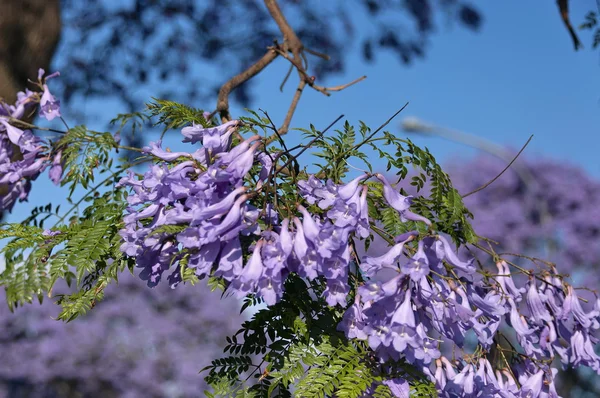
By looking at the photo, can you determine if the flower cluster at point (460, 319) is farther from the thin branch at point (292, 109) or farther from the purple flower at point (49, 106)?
the purple flower at point (49, 106)

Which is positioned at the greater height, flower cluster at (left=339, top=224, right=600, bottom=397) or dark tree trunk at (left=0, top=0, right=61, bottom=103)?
dark tree trunk at (left=0, top=0, right=61, bottom=103)

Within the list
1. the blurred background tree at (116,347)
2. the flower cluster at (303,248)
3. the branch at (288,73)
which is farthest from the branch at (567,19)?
the blurred background tree at (116,347)

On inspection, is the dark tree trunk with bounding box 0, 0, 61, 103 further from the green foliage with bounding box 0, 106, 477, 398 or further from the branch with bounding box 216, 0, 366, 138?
the green foliage with bounding box 0, 106, 477, 398

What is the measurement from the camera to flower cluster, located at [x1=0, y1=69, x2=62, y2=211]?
2977 millimetres

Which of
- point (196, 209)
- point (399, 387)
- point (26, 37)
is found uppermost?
point (26, 37)

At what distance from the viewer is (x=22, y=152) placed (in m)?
3.09

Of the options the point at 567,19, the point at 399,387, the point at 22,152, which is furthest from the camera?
the point at 567,19

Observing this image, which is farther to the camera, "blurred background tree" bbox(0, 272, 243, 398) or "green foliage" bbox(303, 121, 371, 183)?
"blurred background tree" bbox(0, 272, 243, 398)

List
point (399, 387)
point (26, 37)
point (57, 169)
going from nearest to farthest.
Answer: point (399, 387), point (57, 169), point (26, 37)

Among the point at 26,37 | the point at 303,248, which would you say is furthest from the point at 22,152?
the point at 26,37

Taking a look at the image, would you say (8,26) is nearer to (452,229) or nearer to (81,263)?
(81,263)

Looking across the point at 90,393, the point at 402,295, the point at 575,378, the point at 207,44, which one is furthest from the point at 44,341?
the point at 402,295

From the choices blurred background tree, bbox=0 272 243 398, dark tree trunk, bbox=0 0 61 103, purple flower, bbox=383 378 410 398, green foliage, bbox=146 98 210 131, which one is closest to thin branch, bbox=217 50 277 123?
green foliage, bbox=146 98 210 131

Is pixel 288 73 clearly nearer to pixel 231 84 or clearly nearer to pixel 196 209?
pixel 231 84
